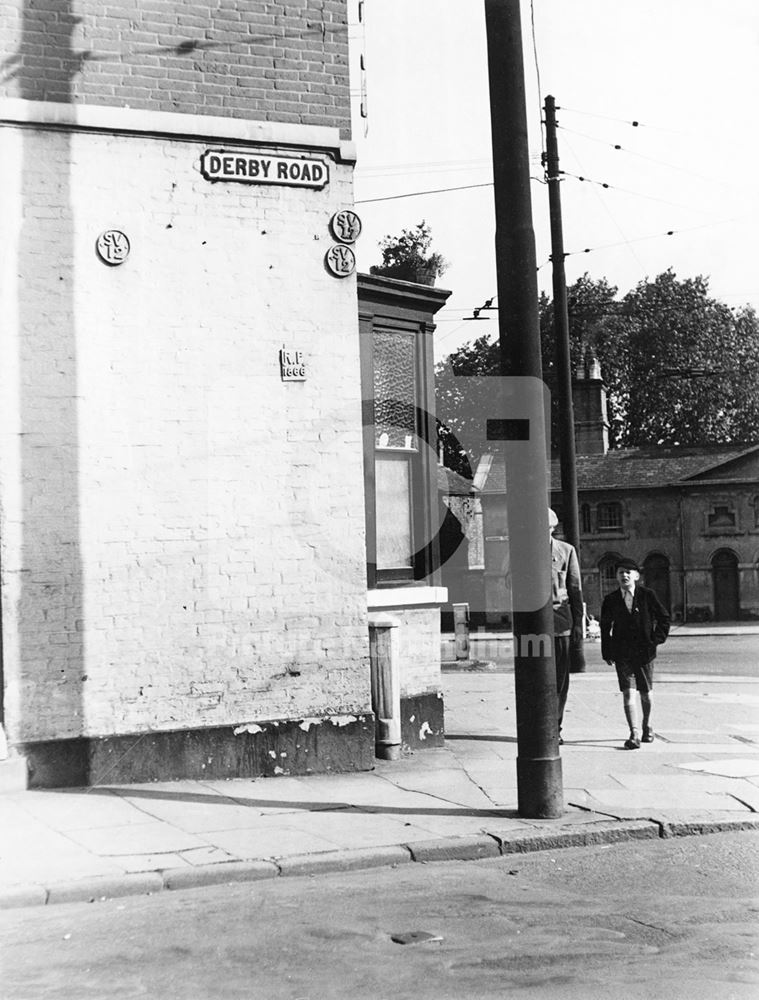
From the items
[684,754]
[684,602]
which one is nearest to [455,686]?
[684,754]

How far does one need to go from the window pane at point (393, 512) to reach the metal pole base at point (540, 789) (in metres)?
3.07

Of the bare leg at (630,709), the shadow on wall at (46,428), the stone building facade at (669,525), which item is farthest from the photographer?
the stone building facade at (669,525)

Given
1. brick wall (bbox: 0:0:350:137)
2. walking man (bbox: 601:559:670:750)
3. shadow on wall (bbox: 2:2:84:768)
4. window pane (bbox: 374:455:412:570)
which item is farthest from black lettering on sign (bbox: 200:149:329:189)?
walking man (bbox: 601:559:670:750)

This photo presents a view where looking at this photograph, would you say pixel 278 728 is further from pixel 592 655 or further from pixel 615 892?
pixel 592 655

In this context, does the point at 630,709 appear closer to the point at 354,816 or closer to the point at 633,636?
the point at 633,636

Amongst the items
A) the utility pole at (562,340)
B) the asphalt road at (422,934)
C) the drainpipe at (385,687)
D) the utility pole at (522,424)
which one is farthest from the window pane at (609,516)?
the asphalt road at (422,934)

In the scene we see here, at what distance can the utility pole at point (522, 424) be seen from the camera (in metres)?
7.68

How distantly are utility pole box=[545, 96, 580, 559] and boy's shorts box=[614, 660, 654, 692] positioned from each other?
9.03 metres

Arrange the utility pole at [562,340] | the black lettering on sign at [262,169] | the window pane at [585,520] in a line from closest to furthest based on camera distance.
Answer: the black lettering on sign at [262,169] → the utility pole at [562,340] → the window pane at [585,520]

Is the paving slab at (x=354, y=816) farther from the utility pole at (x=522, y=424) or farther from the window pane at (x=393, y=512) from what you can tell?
the window pane at (x=393, y=512)

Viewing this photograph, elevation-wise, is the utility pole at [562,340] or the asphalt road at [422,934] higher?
the utility pole at [562,340]

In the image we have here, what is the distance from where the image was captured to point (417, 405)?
10.8 meters

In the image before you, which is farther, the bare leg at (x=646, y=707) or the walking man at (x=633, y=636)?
the bare leg at (x=646, y=707)

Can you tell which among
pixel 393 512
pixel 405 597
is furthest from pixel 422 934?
pixel 393 512
